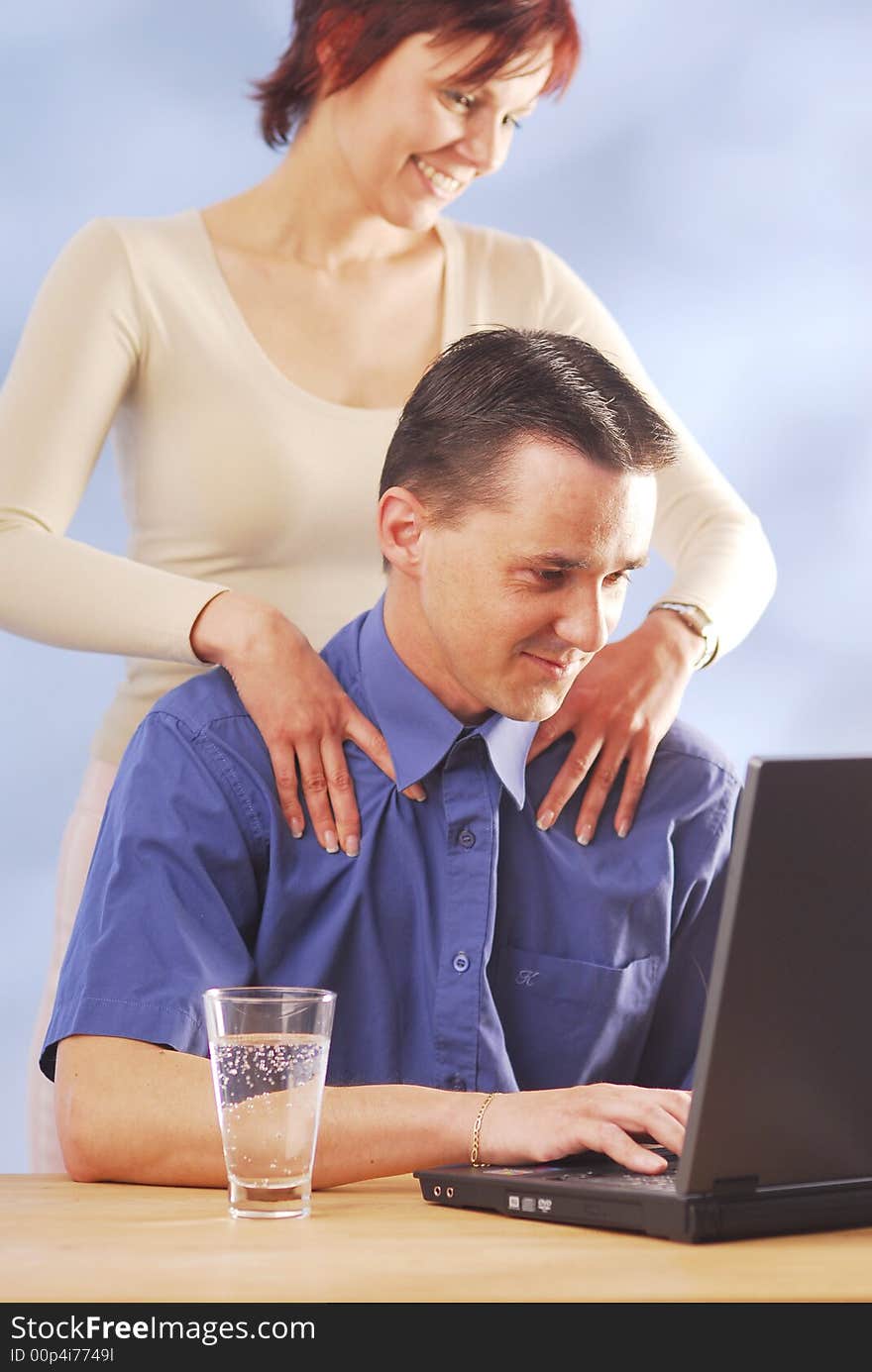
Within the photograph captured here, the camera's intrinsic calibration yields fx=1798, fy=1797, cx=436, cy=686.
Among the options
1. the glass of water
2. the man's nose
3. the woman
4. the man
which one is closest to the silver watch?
the woman

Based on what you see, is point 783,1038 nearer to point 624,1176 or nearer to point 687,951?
point 624,1176

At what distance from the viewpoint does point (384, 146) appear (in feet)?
5.85

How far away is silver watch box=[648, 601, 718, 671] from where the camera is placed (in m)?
1.70

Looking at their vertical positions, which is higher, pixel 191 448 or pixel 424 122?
pixel 424 122

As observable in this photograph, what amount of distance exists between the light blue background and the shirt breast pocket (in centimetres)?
166

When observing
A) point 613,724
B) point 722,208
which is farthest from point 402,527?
point 722,208

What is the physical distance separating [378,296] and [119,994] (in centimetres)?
94

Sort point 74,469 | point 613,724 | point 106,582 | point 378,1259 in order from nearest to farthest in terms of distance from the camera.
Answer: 1. point 378,1259
2. point 613,724
3. point 106,582
4. point 74,469

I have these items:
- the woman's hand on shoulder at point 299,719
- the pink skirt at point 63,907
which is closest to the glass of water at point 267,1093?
the woman's hand on shoulder at point 299,719

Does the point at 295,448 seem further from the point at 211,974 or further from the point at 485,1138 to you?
the point at 485,1138

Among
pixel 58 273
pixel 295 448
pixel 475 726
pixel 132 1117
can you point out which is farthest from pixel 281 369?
pixel 132 1117

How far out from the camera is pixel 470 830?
1.40 metres

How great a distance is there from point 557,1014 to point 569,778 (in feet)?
0.63

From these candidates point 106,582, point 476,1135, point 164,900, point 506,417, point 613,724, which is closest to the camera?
point 476,1135
